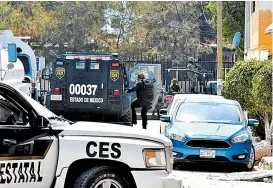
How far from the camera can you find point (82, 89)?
16984 millimetres

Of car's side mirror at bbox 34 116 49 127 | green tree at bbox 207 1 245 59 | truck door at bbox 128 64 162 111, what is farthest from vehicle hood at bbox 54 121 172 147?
green tree at bbox 207 1 245 59

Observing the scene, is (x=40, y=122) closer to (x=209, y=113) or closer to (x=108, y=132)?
(x=108, y=132)

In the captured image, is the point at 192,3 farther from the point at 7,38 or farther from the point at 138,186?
the point at 138,186

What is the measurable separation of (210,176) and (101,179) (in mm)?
4674

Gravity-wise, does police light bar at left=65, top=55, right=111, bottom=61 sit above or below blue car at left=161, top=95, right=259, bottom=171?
above

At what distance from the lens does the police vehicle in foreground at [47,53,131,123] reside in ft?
55.5

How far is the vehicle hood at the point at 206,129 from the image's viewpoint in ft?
38.2

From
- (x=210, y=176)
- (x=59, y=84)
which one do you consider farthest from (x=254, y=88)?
(x=210, y=176)

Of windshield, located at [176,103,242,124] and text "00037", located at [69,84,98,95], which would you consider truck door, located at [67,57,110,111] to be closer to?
text "00037", located at [69,84,98,95]

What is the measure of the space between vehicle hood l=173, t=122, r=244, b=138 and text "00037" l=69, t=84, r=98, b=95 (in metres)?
5.12

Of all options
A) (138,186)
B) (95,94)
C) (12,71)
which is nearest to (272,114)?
(95,94)

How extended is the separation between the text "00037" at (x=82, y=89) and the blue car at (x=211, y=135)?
14.4 ft

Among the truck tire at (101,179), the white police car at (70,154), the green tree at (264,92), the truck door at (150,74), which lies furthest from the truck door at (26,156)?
the truck door at (150,74)

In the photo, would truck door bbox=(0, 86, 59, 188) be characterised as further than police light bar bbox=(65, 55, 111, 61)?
No
